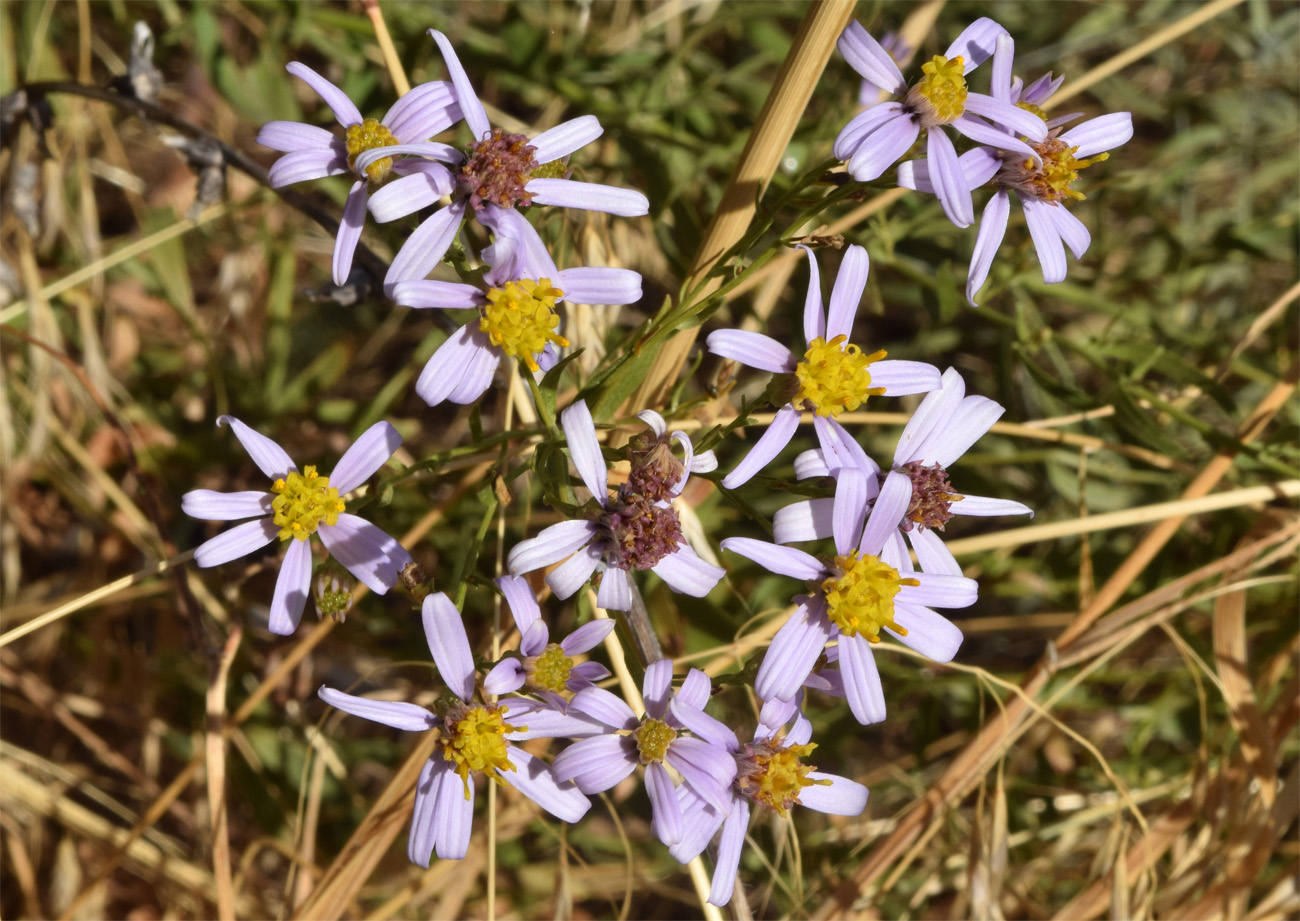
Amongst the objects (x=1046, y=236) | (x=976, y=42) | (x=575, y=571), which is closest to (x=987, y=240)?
(x=1046, y=236)

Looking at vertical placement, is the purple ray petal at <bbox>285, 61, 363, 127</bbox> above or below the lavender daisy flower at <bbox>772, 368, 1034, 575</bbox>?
above

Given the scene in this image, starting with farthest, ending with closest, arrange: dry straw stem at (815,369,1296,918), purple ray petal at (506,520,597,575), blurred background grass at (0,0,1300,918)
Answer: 1. blurred background grass at (0,0,1300,918)
2. dry straw stem at (815,369,1296,918)
3. purple ray petal at (506,520,597,575)

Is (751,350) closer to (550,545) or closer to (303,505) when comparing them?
(550,545)

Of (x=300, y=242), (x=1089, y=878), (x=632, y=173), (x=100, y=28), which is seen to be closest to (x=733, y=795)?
(x=1089, y=878)

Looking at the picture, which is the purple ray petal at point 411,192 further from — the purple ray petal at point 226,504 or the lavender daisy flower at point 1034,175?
the lavender daisy flower at point 1034,175

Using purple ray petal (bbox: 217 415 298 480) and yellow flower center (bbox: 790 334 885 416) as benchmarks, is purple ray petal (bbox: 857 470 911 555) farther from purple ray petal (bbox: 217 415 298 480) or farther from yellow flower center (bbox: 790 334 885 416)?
purple ray petal (bbox: 217 415 298 480)

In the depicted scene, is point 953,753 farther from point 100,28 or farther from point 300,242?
point 100,28

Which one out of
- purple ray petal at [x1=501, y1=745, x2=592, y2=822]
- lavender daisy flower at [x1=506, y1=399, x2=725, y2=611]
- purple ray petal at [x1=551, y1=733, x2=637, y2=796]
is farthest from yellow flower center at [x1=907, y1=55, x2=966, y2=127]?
purple ray petal at [x1=501, y1=745, x2=592, y2=822]
